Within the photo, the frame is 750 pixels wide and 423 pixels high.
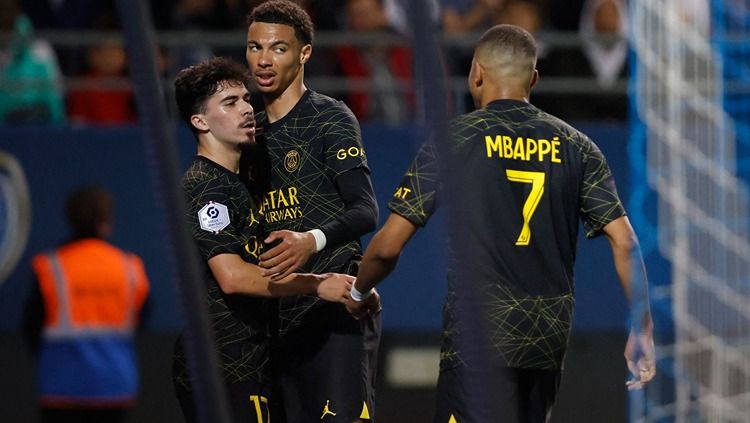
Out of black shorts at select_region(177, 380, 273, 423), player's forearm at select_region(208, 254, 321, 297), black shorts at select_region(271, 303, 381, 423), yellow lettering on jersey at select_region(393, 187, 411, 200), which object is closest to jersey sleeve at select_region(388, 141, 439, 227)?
yellow lettering on jersey at select_region(393, 187, 411, 200)

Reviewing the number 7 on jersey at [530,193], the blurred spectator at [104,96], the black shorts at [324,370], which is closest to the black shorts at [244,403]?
the black shorts at [324,370]

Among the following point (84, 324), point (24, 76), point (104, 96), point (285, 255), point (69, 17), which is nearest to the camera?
point (285, 255)

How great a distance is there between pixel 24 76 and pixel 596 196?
4354 mm

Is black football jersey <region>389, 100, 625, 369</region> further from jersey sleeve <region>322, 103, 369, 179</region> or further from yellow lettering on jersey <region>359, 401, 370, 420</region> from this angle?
yellow lettering on jersey <region>359, 401, 370, 420</region>

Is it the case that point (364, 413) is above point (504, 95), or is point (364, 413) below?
below

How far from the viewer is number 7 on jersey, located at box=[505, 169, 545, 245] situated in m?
4.80

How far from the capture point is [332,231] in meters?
4.75

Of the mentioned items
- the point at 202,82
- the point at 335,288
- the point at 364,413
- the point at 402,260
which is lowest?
the point at 364,413

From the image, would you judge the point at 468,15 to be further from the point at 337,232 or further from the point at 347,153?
the point at 337,232

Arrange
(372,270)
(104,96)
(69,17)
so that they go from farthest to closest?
(69,17)
(104,96)
(372,270)

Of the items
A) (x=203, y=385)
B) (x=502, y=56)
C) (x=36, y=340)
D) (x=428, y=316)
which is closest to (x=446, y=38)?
(x=428, y=316)

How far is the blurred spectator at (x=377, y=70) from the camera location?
8602mm

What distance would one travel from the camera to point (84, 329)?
716cm

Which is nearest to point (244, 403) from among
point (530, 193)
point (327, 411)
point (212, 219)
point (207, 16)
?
point (327, 411)
